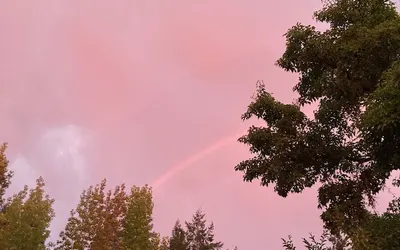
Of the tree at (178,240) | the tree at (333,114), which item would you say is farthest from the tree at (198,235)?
the tree at (333,114)

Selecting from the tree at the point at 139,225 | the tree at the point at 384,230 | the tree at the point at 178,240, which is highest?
the tree at the point at 178,240

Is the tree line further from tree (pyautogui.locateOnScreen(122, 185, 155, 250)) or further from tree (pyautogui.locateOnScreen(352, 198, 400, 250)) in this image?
tree (pyautogui.locateOnScreen(122, 185, 155, 250))

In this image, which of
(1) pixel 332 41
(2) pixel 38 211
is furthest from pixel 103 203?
(1) pixel 332 41

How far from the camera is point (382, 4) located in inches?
672

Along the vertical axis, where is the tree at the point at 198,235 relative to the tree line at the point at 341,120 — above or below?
above

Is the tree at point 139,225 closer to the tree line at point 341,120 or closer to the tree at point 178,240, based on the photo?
the tree line at point 341,120

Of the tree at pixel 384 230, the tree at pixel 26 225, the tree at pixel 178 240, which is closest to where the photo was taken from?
the tree at pixel 384 230

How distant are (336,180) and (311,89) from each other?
4.11 meters

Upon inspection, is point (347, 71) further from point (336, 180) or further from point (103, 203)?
point (103, 203)

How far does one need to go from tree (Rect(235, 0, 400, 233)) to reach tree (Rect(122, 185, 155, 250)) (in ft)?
47.0

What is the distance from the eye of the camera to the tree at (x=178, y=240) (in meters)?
61.2

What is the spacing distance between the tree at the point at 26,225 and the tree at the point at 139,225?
5473 mm

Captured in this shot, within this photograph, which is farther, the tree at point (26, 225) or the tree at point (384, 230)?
the tree at point (26, 225)

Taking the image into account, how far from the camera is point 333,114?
18531 mm
